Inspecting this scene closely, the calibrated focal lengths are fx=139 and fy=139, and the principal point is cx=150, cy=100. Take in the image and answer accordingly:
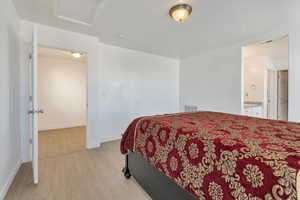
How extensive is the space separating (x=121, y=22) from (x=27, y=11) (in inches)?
55.0

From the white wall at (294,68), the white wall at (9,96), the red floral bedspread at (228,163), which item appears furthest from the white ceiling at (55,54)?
the white wall at (294,68)

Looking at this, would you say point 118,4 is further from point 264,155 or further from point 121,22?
point 264,155

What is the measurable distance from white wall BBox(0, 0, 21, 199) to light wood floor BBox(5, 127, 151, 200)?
195mm

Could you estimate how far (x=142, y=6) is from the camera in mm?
1973

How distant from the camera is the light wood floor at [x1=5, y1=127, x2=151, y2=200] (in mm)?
1646

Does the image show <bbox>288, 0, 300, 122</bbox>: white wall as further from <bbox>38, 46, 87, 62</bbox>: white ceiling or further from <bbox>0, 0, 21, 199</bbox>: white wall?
<bbox>38, 46, 87, 62</bbox>: white ceiling

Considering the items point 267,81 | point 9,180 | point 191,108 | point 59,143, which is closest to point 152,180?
point 9,180

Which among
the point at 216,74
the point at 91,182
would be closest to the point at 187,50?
the point at 216,74

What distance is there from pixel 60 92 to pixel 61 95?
0.11 metres

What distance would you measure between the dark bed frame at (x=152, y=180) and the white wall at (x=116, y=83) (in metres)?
1.51

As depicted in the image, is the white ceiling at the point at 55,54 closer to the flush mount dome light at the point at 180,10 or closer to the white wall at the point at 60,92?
the white wall at the point at 60,92

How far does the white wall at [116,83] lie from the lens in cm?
276

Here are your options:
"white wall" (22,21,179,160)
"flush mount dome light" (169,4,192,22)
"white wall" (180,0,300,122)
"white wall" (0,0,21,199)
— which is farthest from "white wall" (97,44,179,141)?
"flush mount dome light" (169,4,192,22)

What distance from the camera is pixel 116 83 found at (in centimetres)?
369
